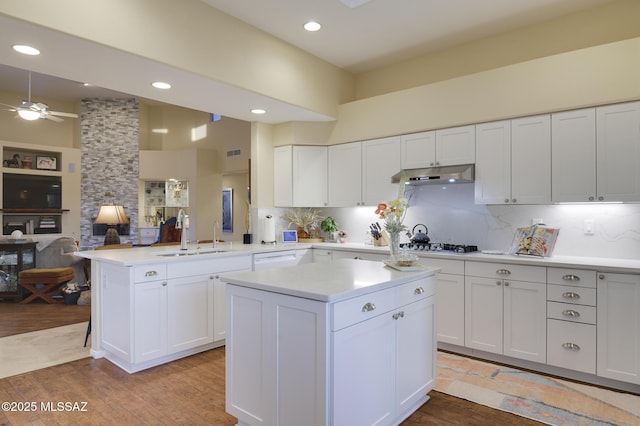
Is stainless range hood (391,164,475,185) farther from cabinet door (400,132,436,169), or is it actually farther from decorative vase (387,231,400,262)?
decorative vase (387,231,400,262)

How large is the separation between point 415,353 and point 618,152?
241 centimetres

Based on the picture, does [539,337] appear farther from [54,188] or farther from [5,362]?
[54,188]

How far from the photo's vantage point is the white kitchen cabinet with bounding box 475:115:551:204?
3480 millimetres

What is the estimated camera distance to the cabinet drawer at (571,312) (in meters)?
2.99

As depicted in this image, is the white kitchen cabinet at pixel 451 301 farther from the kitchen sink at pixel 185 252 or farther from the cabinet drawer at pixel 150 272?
the cabinet drawer at pixel 150 272

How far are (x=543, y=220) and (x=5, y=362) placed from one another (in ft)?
17.3

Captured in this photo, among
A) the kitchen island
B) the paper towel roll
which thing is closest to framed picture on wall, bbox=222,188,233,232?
the paper towel roll

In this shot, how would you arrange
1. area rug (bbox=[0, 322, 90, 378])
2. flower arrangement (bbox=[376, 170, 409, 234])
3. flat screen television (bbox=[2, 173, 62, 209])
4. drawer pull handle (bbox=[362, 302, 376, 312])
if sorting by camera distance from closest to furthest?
drawer pull handle (bbox=[362, 302, 376, 312]) < flower arrangement (bbox=[376, 170, 409, 234]) < area rug (bbox=[0, 322, 90, 378]) < flat screen television (bbox=[2, 173, 62, 209])

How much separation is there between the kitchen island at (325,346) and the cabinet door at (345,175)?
2.41 meters

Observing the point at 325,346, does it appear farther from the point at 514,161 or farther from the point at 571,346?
the point at 514,161

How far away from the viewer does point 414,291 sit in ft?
8.18

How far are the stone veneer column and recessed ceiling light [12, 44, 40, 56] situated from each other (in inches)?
264

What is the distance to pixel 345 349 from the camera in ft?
6.25

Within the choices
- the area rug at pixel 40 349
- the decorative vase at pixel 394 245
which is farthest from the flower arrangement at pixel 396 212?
the area rug at pixel 40 349
